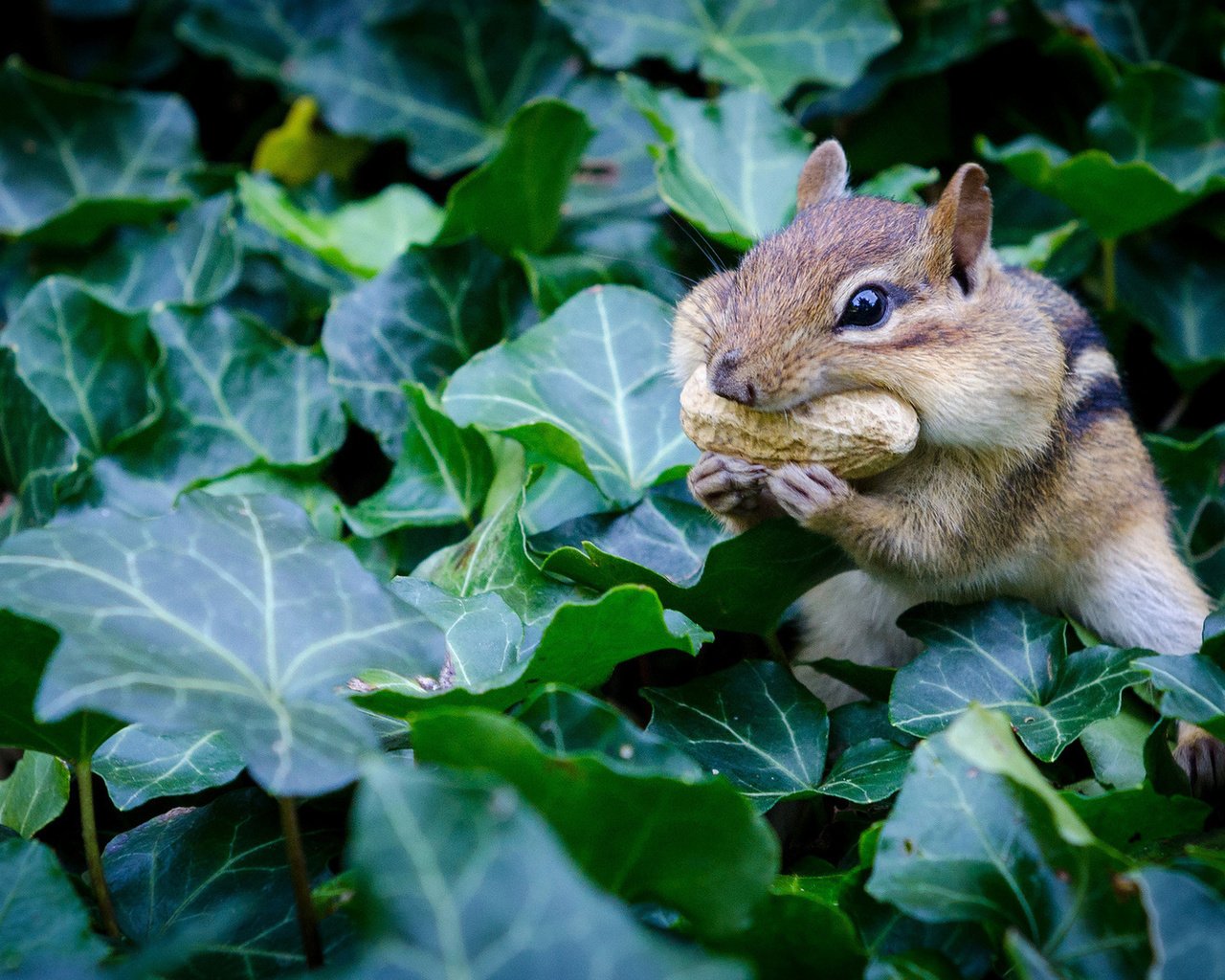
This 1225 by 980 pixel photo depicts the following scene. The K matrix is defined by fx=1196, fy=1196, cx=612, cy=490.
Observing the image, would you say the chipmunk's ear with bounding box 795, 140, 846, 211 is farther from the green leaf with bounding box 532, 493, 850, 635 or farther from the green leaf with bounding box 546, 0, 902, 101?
the green leaf with bounding box 546, 0, 902, 101

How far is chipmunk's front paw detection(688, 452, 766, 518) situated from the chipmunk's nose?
0.13 meters

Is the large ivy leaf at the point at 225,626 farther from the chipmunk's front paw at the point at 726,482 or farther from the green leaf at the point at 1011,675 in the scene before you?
the green leaf at the point at 1011,675

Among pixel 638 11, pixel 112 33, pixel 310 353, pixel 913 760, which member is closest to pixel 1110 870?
pixel 913 760

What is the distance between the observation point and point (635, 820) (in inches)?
47.5

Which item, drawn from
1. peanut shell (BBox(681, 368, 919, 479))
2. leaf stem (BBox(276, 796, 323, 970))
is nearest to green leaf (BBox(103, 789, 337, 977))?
leaf stem (BBox(276, 796, 323, 970))

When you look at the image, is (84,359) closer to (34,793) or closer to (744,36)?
(34,793)

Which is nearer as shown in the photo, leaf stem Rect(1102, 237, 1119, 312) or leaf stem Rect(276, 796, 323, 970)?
leaf stem Rect(276, 796, 323, 970)

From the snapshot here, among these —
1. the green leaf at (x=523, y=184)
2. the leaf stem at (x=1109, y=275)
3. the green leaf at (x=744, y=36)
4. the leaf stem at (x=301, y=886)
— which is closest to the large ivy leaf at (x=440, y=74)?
the green leaf at (x=744, y=36)

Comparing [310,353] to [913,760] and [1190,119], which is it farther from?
[1190,119]

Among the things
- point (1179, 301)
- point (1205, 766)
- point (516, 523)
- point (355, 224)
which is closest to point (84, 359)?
point (355, 224)

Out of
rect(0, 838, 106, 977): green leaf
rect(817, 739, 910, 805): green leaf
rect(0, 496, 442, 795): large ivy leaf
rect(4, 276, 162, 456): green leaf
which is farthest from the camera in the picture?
rect(4, 276, 162, 456): green leaf

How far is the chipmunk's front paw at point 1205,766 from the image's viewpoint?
6.42ft

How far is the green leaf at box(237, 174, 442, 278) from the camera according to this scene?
2719 millimetres

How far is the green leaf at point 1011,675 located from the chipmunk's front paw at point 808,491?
0.91 feet
